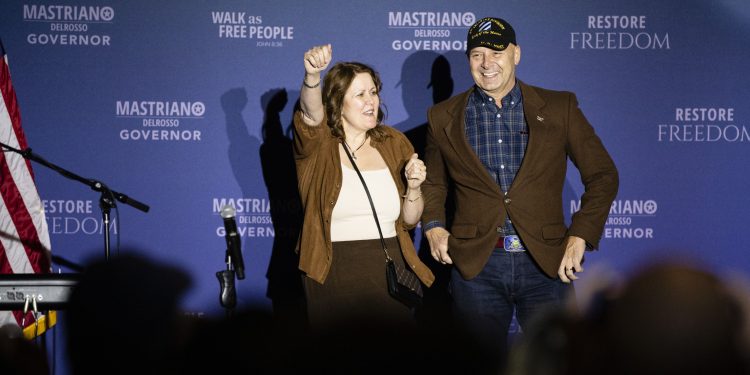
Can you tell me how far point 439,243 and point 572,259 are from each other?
1.99ft

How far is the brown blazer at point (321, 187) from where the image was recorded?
3.45 metres

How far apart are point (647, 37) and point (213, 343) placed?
456 centimetres

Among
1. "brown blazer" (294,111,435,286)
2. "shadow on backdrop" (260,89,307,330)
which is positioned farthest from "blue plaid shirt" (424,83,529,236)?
"shadow on backdrop" (260,89,307,330)

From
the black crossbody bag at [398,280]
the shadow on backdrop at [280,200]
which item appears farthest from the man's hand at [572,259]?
the shadow on backdrop at [280,200]

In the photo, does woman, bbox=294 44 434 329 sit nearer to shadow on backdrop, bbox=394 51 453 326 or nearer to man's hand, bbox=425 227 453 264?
man's hand, bbox=425 227 453 264

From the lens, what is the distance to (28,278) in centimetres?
335

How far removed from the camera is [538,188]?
348cm

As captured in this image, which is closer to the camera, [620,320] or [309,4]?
[620,320]

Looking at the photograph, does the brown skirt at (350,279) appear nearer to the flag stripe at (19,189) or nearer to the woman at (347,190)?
the woman at (347,190)

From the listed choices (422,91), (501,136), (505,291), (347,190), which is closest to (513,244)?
(505,291)

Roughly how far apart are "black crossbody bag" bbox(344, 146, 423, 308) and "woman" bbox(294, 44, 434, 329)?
2 cm

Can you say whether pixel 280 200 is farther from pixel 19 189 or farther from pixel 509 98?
pixel 509 98

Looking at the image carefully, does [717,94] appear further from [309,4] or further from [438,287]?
[309,4]

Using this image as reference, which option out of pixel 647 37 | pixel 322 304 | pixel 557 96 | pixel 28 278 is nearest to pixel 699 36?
pixel 647 37
